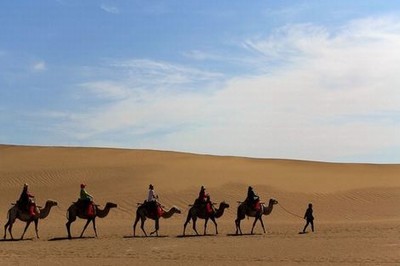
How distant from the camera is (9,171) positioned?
4812 cm

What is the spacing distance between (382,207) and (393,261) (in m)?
22.1

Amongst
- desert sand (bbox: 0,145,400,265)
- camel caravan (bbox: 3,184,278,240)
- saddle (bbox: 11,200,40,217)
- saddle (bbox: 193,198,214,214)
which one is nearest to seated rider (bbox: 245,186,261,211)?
camel caravan (bbox: 3,184,278,240)

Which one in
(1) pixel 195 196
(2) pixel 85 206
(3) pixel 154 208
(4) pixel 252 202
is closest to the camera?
(2) pixel 85 206

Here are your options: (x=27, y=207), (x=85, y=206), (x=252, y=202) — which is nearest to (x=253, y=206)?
(x=252, y=202)

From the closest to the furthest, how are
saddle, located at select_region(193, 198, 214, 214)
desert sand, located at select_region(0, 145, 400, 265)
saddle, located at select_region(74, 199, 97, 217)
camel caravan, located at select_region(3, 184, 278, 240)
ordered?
1. desert sand, located at select_region(0, 145, 400, 265)
2. camel caravan, located at select_region(3, 184, 278, 240)
3. saddle, located at select_region(74, 199, 97, 217)
4. saddle, located at select_region(193, 198, 214, 214)

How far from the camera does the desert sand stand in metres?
17.9

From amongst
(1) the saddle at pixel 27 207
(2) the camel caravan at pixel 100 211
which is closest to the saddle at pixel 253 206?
(2) the camel caravan at pixel 100 211

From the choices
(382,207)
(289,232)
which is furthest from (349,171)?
(289,232)

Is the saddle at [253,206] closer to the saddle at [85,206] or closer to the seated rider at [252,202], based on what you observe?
the seated rider at [252,202]

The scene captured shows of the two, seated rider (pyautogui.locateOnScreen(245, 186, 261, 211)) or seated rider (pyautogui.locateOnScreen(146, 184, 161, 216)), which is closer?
seated rider (pyautogui.locateOnScreen(146, 184, 161, 216))

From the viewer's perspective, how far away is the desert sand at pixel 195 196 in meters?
17.9

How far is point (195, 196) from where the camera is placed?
38.8 m

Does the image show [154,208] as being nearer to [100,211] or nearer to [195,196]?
[100,211]

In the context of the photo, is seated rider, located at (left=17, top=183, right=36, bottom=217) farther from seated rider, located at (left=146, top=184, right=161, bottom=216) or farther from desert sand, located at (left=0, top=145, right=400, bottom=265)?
seated rider, located at (left=146, top=184, right=161, bottom=216)
